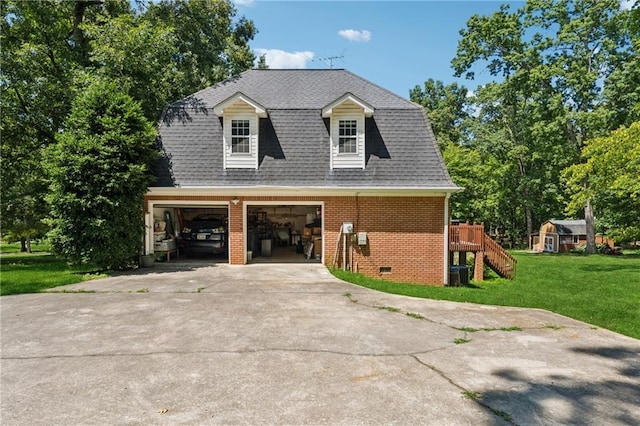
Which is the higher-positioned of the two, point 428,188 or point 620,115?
point 620,115

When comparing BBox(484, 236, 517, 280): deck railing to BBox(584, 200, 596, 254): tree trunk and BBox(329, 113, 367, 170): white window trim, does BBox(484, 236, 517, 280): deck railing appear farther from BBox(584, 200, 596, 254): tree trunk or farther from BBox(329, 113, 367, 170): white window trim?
BBox(584, 200, 596, 254): tree trunk

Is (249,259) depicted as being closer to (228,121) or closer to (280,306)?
(228,121)

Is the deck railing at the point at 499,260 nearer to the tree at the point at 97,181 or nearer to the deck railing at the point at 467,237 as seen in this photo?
the deck railing at the point at 467,237

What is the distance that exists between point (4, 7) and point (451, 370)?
20541 mm

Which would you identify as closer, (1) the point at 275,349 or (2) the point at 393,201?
(1) the point at 275,349

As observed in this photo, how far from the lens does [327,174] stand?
41.7 ft

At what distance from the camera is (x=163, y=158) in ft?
42.3

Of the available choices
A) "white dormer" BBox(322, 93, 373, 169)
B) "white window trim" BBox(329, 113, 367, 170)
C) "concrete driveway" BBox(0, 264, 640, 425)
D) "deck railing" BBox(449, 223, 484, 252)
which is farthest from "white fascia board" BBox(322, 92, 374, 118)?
"concrete driveway" BBox(0, 264, 640, 425)

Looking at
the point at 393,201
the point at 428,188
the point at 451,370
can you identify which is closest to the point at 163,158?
the point at 393,201

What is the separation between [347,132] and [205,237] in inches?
251

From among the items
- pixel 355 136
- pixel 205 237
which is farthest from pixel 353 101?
pixel 205 237

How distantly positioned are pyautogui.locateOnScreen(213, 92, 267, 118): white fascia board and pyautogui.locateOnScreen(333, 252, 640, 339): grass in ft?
19.9

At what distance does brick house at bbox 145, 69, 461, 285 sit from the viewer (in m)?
12.4

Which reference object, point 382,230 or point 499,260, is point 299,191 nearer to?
point 382,230
